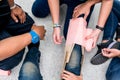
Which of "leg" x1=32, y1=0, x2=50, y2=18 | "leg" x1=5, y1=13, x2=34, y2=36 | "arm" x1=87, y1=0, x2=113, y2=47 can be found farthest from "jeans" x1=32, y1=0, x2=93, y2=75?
"leg" x1=5, y1=13, x2=34, y2=36

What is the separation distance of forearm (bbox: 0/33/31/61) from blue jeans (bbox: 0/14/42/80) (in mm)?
53

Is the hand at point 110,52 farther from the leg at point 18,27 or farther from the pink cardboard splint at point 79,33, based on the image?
the leg at point 18,27

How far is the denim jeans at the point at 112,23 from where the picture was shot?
1635 millimetres

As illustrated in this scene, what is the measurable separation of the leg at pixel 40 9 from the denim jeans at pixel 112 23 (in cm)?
45

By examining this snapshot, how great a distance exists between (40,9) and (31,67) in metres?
0.52

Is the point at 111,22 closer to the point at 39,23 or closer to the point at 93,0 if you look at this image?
the point at 93,0

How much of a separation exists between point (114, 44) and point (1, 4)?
71cm

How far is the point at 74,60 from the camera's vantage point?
145 centimetres

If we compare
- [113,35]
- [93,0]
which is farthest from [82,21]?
[113,35]

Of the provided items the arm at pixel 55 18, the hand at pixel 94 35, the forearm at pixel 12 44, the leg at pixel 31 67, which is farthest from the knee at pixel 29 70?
the hand at pixel 94 35

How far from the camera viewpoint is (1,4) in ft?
4.57

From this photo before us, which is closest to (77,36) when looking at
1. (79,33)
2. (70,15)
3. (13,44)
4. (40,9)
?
(79,33)

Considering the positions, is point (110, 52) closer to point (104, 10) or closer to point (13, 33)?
point (104, 10)

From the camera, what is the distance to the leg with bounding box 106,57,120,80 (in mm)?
1448
